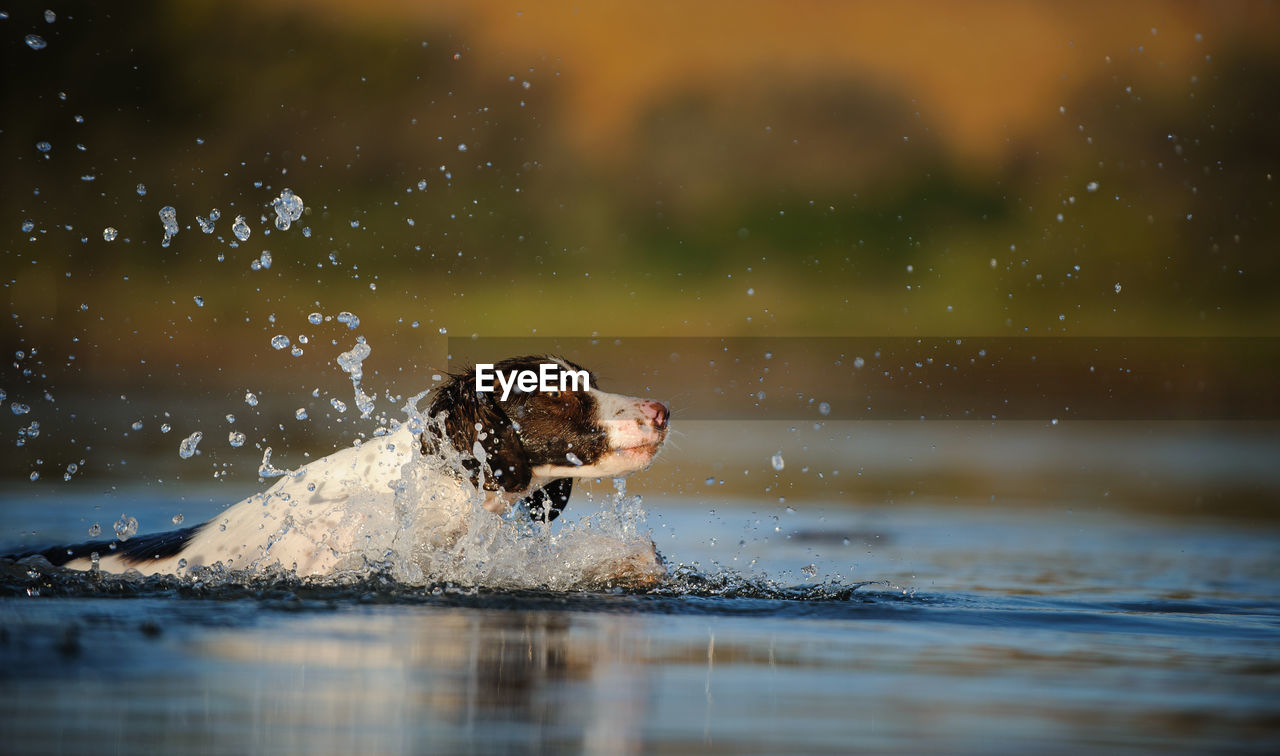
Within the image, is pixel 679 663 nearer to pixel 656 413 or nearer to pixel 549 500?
pixel 656 413

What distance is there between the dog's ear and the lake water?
2.31 feet

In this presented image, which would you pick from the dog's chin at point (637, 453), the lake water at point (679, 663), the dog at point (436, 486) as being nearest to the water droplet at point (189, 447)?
the dog at point (436, 486)

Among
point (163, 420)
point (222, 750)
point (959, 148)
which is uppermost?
point (959, 148)

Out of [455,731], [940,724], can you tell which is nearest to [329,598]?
[455,731]

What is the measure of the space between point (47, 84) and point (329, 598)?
91.3 ft

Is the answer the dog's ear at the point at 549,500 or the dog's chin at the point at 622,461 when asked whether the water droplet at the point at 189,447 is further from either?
the dog's chin at the point at 622,461

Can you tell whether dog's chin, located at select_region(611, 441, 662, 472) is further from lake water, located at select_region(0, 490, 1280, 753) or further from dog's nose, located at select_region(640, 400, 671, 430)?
lake water, located at select_region(0, 490, 1280, 753)

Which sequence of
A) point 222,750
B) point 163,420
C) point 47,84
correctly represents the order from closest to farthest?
point 222,750
point 163,420
point 47,84

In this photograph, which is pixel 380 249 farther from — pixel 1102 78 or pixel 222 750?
pixel 222 750

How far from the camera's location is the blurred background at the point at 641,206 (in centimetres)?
2598

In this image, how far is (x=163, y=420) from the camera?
699 inches

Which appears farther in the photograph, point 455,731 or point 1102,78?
point 1102,78

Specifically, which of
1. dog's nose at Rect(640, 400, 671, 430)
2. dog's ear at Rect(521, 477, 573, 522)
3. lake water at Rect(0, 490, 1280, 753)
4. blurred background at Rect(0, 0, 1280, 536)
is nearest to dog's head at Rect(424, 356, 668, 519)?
dog's nose at Rect(640, 400, 671, 430)

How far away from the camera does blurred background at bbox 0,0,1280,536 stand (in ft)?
85.3
